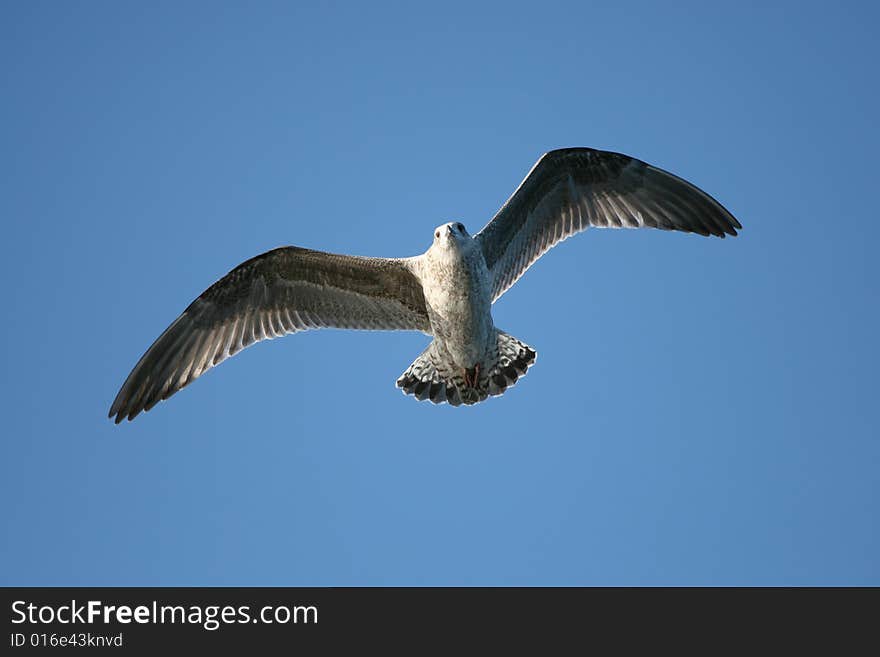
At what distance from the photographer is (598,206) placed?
7922 mm

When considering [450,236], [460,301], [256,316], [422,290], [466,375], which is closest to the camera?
[450,236]

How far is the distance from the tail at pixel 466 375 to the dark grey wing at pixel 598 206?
58cm

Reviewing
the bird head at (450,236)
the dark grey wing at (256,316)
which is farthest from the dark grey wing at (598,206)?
the dark grey wing at (256,316)

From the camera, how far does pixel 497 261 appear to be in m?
7.61

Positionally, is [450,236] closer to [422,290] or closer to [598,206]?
[422,290]

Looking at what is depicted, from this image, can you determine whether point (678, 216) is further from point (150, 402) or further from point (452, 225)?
point (150, 402)

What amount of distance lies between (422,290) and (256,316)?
1638 mm

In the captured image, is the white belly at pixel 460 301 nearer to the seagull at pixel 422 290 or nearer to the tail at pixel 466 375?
the seagull at pixel 422 290

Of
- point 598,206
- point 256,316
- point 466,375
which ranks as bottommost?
point 466,375

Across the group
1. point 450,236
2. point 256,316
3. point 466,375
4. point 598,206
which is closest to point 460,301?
point 450,236

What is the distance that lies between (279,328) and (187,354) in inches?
36.7

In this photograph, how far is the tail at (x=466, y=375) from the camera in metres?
7.77

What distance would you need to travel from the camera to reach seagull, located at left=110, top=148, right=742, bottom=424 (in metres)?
7.61
